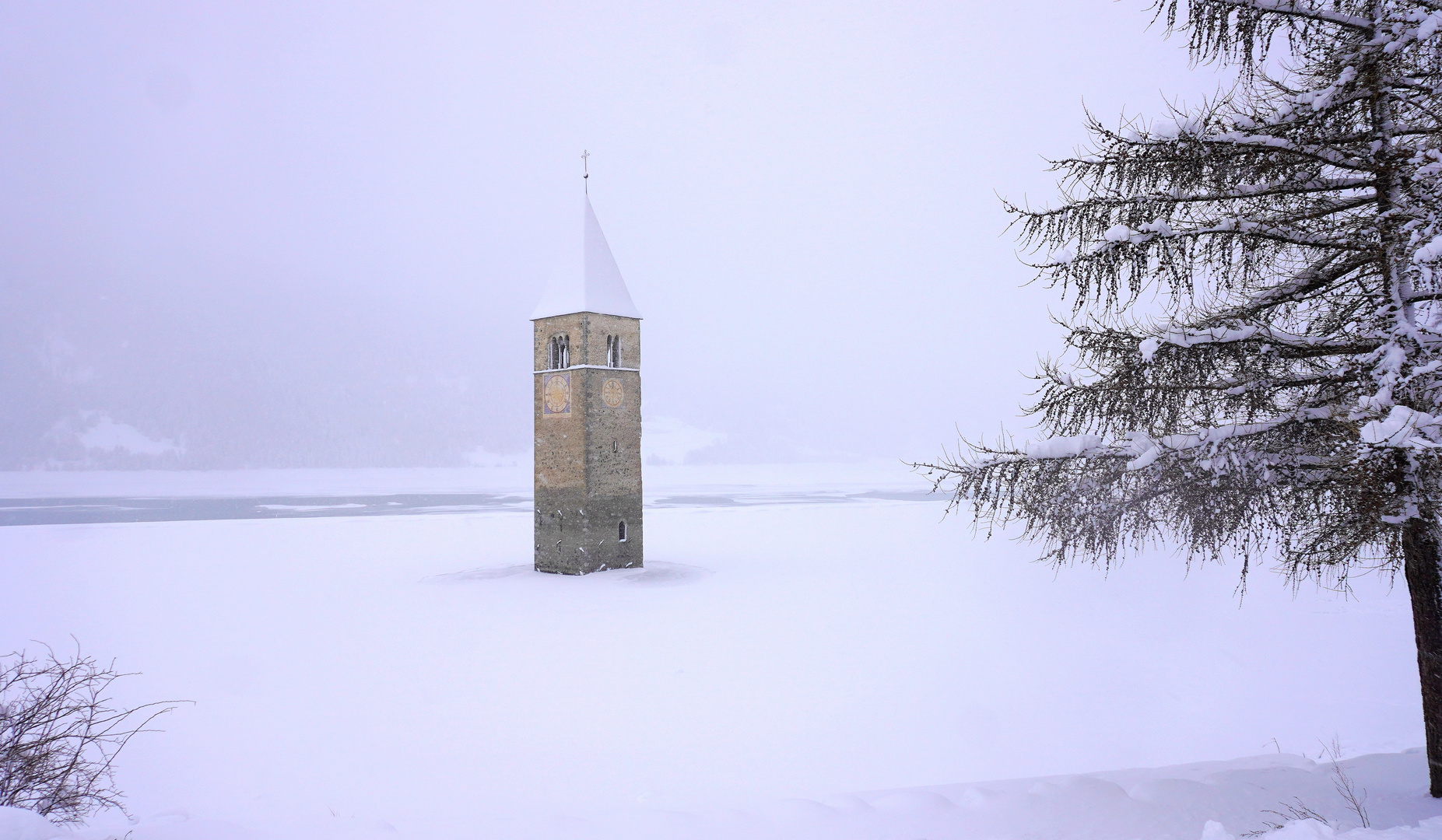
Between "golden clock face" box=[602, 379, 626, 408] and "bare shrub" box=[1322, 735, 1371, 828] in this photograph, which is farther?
"golden clock face" box=[602, 379, 626, 408]

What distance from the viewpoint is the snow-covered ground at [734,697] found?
310 inches

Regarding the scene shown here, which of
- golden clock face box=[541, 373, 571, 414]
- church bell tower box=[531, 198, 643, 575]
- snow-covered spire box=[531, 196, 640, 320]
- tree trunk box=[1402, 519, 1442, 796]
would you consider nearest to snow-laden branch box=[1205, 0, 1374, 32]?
tree trunk box=[1402, 519, 1442, 796]

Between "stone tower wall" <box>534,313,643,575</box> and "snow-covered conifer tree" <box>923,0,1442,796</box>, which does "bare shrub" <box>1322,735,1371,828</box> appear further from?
"stone tower wall" <box>534,313,643,575</box>

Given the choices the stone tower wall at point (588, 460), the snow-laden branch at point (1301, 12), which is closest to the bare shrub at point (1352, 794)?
the snow-laden branch at point (1301, 12)

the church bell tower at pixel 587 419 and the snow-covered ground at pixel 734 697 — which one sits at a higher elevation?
the church bell tower at pixel 587 419

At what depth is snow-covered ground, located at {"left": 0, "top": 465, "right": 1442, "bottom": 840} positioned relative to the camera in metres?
7.87

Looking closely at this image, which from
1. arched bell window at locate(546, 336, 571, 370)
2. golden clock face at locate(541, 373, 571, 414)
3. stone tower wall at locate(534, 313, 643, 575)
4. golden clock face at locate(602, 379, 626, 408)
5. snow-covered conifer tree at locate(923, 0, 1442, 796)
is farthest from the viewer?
arched bell window at locate(546, 336, 571, 370)

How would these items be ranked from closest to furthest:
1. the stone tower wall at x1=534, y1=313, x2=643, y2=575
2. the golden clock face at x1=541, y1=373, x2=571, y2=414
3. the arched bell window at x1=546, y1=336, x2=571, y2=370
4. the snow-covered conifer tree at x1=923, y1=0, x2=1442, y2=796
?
1. the snow-covered conifer tree at x1=923, y1=0, x2=1442, y2=796
2. the stone tower wall at x1=534, y1=313, x2=643, y2=575
3. the golden clock face at x1=541, y1=373, x2=571, y2=414
4. the arched bell window at x1=546, y1=336, x2=571, y2=370

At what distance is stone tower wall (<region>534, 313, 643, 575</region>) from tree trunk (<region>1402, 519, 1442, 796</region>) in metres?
19.4

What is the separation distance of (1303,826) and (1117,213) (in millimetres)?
5202

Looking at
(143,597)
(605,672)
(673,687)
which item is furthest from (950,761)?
(143,597)

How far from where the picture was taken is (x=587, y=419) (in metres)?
24.2

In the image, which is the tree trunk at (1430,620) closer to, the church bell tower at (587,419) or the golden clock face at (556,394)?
the church bell tower at (587,419)

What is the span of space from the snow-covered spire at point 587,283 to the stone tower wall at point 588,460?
0.33 meters
